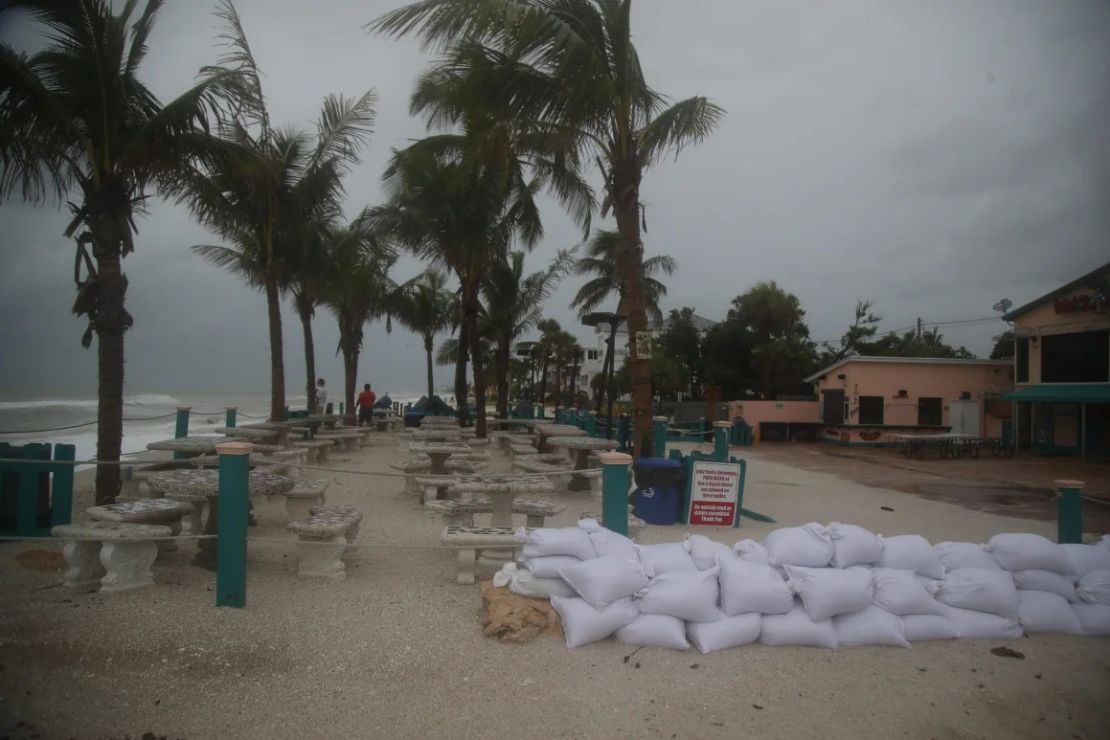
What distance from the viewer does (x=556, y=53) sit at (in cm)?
816

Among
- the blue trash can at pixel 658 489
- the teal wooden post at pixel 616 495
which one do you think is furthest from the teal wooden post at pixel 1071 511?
the teal wooden post at pixel 616 495

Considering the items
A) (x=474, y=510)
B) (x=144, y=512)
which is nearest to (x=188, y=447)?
(x=144, y=512)

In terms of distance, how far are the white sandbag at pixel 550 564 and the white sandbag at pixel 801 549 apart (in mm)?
1305

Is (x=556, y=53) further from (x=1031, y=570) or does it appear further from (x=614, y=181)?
(x=1031, y=570)

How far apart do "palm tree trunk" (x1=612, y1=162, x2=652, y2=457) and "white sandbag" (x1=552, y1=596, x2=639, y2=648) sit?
5069 millimetres

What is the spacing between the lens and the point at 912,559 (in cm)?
453

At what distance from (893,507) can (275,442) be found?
10.5m

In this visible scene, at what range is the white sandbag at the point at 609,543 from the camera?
14.5 feet

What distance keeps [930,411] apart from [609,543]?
21905 millimetres

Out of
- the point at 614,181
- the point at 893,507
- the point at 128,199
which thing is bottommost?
the point at 893,507

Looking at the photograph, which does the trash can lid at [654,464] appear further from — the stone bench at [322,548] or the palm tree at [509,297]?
the palm tree at [509,297]

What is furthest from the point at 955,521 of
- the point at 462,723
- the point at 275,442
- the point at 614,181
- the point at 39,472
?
the point at 275,442

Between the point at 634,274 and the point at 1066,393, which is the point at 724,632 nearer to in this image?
the point at 634,274

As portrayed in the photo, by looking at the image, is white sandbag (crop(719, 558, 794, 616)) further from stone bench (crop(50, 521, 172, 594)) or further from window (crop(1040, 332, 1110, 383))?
window (crop(1040, 332, 1110, 383))
